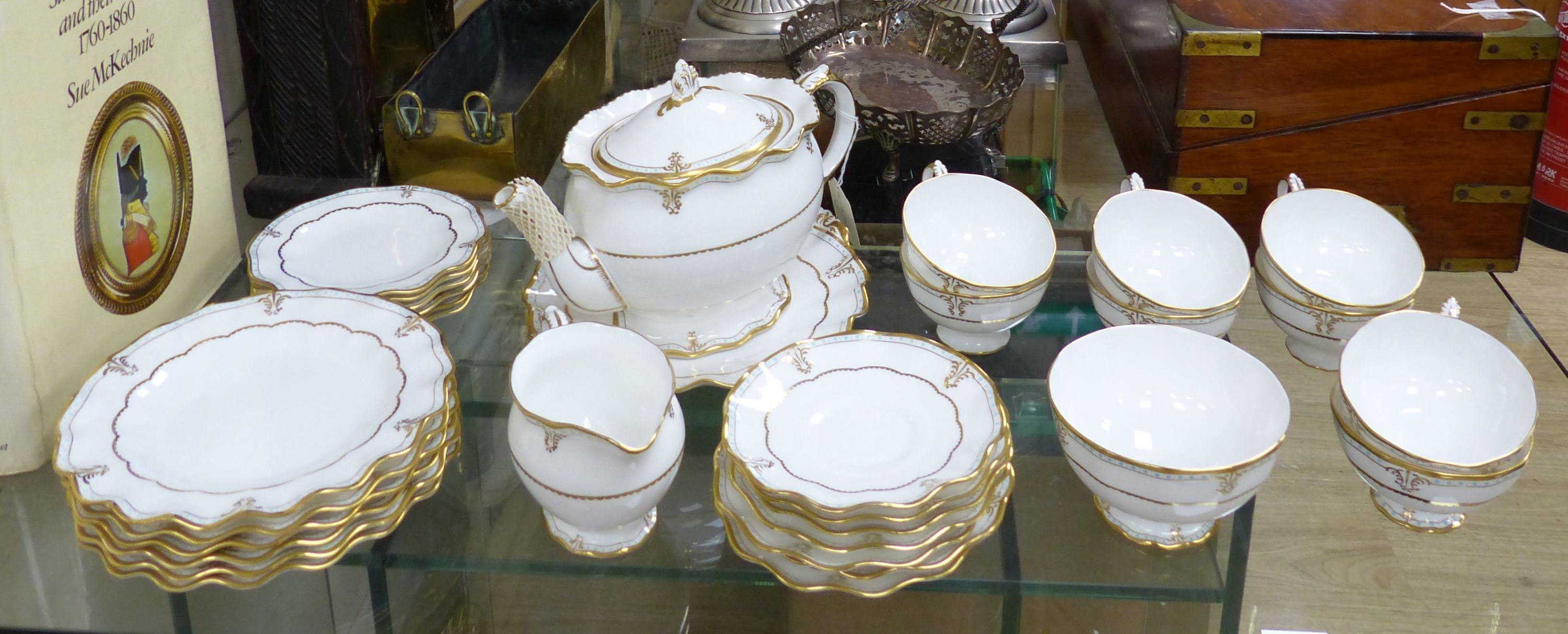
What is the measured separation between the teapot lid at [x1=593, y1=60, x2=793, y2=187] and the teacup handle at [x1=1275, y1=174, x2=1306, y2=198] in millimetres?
349

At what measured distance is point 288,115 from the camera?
82 centimetres

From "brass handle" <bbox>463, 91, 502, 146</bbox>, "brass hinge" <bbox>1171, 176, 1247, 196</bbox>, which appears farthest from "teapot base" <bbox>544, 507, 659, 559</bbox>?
"brass hinge" <bbox>1171, 176, 1247, 196</bbox>

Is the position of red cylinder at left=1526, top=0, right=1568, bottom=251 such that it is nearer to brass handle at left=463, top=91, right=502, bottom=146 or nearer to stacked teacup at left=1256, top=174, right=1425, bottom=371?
stacked teacup at left=1256, top=174, right=1425, bottom=371

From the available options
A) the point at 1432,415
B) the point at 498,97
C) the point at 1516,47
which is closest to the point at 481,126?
the point at 498,97

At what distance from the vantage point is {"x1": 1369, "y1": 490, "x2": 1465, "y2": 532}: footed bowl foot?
613 mm

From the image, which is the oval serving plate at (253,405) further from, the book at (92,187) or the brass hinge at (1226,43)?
→ the brass hinge at (1226,43)

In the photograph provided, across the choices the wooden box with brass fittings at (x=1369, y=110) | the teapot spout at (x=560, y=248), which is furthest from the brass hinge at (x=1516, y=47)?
the teapot spout at (x=560, y=248)

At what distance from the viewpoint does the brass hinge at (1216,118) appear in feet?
2.99

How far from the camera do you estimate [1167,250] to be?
0.77 meters

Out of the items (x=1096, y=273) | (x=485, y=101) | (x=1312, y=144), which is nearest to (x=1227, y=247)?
(x=1096, y=273)

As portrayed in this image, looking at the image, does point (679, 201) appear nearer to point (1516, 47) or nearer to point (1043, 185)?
point (1043, 185)

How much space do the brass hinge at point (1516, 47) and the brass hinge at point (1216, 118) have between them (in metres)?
0.16

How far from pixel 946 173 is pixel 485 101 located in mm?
313

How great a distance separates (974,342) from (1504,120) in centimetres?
47
